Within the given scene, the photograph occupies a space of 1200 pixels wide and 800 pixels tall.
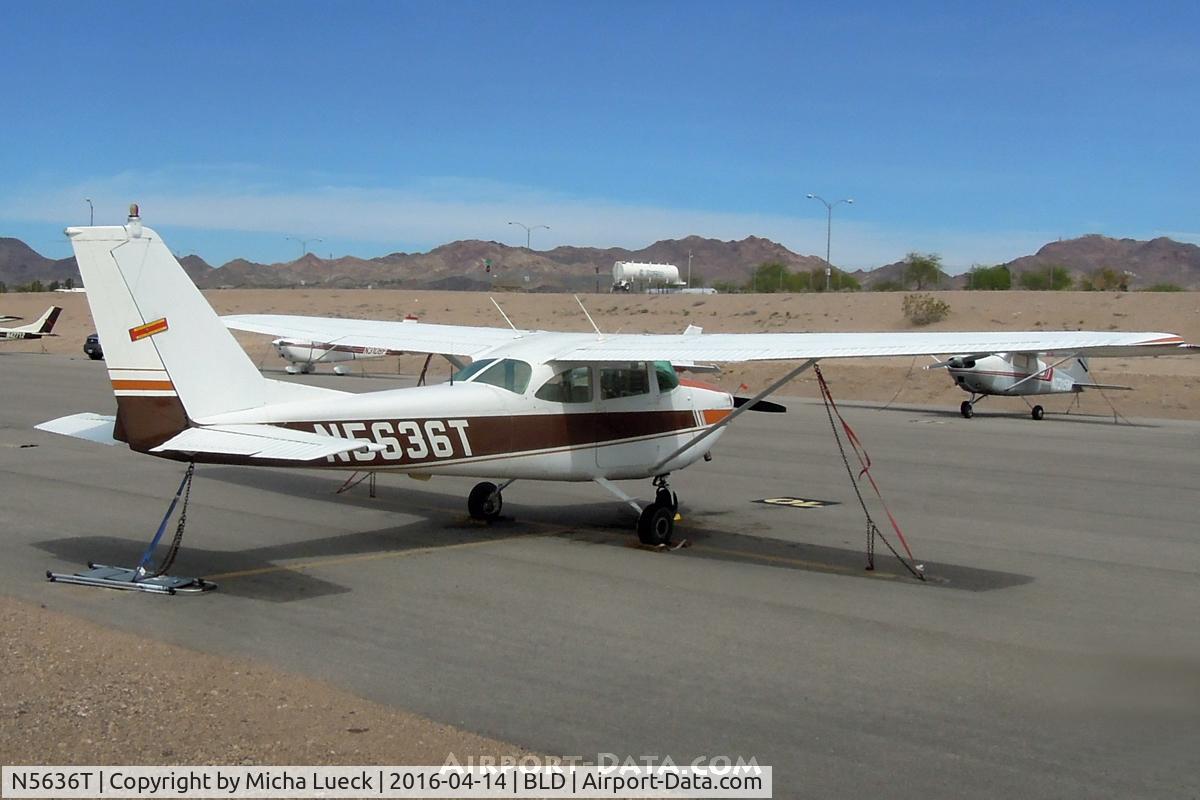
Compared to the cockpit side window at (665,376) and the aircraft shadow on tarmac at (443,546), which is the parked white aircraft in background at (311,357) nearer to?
the aircraft shadow on tarmac at (443,546)

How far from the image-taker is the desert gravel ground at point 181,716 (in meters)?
5.61

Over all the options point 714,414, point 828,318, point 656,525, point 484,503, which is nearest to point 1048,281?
point 828,318

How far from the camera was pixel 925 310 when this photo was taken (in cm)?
5769

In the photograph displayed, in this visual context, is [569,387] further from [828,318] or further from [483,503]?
[828,318]

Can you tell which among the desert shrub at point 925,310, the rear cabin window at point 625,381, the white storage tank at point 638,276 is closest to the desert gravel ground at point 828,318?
the desert shrub at point 925,310

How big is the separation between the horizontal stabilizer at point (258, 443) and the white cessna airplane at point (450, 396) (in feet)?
0.05

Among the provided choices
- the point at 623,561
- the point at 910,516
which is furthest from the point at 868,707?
the point at 910,516

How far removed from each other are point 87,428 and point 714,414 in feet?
21.6

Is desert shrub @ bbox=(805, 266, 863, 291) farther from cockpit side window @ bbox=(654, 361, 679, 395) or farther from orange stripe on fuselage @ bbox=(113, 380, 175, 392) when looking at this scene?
orange stripe on fuselage @ bbox=(113, 380, 175, 392)

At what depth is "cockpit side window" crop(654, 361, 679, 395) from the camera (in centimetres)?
1252

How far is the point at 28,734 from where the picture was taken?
5.74 metres

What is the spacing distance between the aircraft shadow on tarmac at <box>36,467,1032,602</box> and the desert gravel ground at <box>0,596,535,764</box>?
208cm

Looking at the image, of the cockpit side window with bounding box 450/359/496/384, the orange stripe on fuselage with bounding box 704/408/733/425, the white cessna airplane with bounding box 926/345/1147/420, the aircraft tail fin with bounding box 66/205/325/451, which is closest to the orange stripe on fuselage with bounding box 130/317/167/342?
the aircraft tail fin with bounding box 66/205/325/451

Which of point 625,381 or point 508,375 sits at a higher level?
point 508,375
